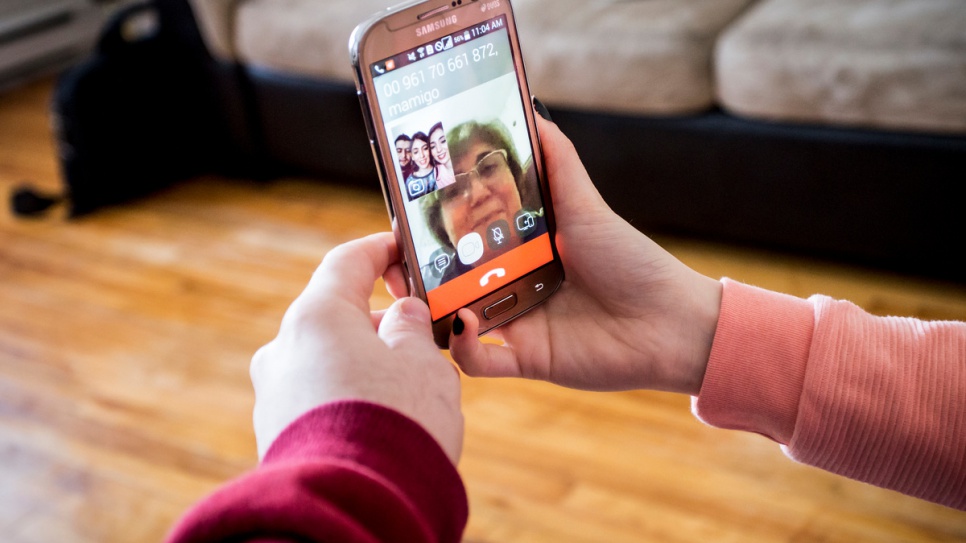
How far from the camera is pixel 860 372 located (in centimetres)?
60

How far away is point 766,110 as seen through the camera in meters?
1.32

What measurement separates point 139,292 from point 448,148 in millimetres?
1168

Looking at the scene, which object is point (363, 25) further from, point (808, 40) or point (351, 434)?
point (808, 40)

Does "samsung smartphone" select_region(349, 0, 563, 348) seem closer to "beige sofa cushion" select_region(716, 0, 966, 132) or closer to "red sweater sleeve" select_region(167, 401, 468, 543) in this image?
"red sweater sleeve" select_region(167, 401, 468, 543)

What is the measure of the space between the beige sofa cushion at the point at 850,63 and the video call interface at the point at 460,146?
0.74 metres

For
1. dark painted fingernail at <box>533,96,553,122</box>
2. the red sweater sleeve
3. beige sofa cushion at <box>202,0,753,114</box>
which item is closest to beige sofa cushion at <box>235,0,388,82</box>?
beige sofa cushion at <box>202,0,753,114</box>

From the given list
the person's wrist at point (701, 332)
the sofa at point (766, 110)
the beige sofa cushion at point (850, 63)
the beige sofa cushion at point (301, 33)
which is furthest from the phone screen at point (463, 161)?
the beige sofa cushion at point (301, 33)

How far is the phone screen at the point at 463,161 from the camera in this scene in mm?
607

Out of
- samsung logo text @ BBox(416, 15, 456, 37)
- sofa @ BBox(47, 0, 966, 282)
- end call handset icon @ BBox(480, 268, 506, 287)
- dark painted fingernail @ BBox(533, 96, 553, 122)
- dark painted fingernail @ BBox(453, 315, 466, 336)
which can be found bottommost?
sofa @ BBox(47, 0, 966, 282)

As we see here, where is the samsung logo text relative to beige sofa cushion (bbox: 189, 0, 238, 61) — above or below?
above

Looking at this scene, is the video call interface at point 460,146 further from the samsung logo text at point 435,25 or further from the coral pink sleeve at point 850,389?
the coral pink sleeve at point 850,389

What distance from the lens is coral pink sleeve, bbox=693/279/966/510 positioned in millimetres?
583

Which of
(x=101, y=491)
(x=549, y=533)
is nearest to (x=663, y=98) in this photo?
(x=549, y=533)

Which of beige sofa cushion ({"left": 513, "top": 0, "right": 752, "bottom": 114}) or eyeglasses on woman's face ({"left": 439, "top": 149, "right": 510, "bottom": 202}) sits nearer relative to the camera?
eyeglasses on woman's face ({"left": 439, "top": 149, "right": 510, "bottom": 202})
